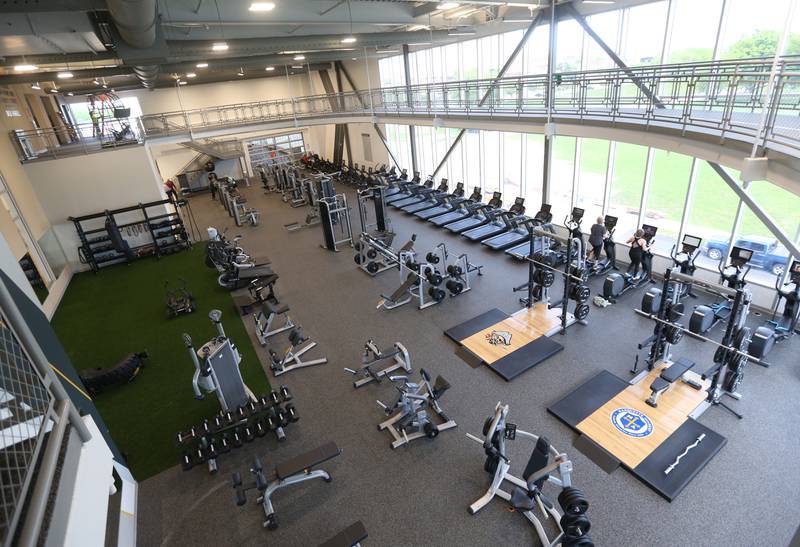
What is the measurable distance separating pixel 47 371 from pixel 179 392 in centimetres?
437

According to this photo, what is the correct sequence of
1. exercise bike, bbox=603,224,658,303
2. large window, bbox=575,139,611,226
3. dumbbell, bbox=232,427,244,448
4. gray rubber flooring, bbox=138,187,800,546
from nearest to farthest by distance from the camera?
gray rubber flooring, bbox=138,187,800,546 → dumbbell, bbox=232,427,244,448 → exercise bike, bbox=603,224,658,303 → large window, bbox=575,139,611,226

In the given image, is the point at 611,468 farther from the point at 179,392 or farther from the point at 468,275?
the point at 179,392

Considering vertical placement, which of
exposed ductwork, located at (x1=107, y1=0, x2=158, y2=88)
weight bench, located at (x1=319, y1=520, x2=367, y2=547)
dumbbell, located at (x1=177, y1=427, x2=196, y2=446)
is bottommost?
dumbbell, located at (x1=177, y1=427, x2=196, y2=446)

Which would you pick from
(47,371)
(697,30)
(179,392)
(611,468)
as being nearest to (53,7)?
(179,392)

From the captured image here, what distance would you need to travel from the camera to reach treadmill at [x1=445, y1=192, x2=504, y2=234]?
37.4 feet

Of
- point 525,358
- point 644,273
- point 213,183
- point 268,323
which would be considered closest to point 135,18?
point 268,323

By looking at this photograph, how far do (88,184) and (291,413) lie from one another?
1020 centimetres

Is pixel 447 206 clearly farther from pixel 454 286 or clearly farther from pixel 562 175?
pixel 454 286

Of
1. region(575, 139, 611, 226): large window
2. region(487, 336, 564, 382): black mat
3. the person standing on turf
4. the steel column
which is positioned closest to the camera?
region(487, 336, 564, 382): black mat

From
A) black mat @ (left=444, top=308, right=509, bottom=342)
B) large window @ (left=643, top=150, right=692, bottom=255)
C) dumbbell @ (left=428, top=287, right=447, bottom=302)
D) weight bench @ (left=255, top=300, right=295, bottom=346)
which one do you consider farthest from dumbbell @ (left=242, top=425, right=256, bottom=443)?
large window @ (left=643, top=150, right=692, bottom=255)

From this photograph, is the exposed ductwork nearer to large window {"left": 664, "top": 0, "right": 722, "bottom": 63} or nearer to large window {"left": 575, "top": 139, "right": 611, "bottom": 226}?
large window {"left": 664, "top": 0, "right": 722, "bottom": 63}

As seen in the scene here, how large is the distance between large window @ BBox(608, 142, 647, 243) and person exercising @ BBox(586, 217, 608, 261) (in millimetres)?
921

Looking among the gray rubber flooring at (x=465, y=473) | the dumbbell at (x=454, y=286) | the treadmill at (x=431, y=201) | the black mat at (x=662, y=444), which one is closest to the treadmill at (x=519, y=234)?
the dumbbell at (x=454, y=286)

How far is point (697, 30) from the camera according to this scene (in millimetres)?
7000
